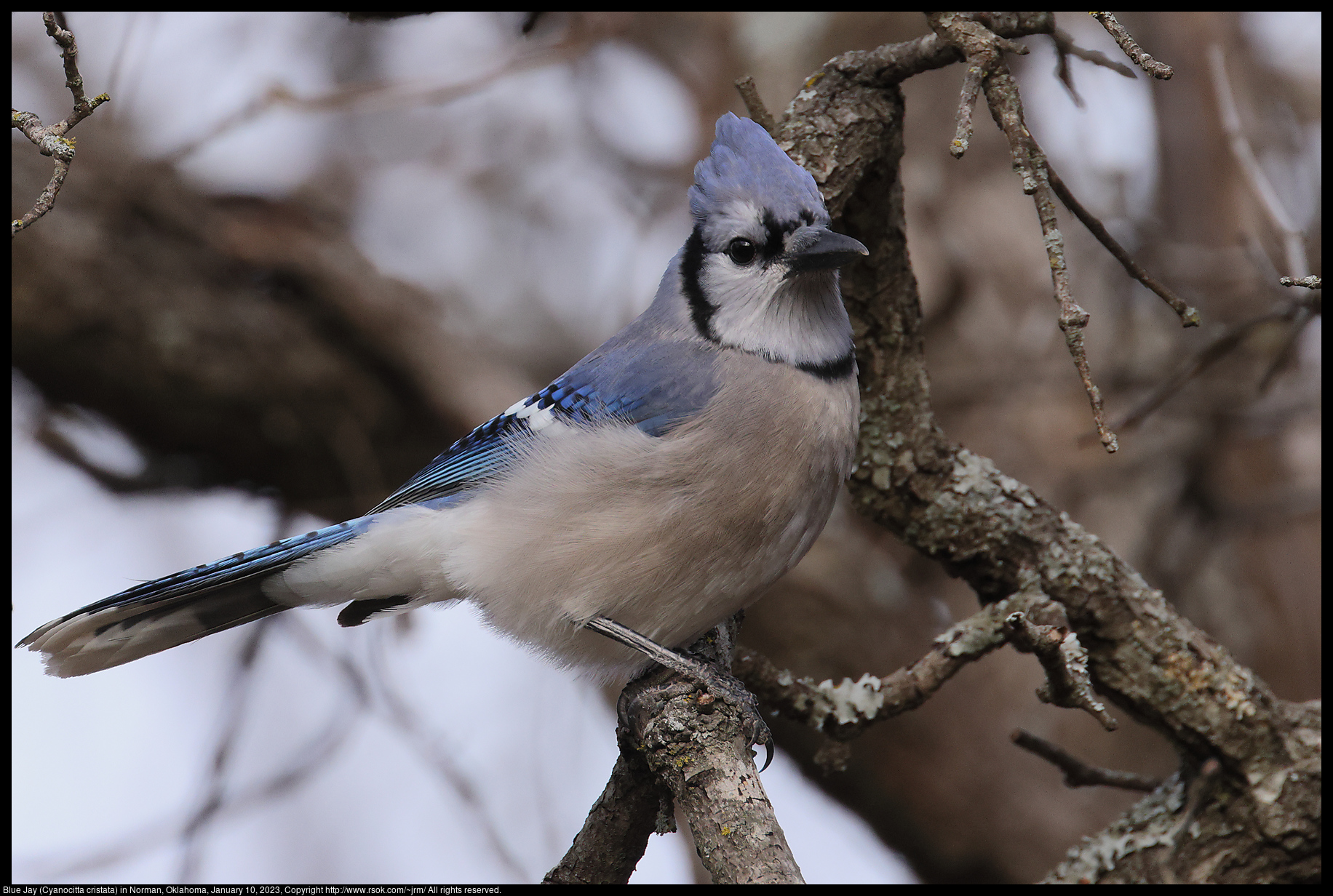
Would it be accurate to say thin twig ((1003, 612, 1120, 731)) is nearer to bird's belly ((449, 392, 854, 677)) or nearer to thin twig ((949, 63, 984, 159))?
bird's belly ((449, 392, 854, 677))

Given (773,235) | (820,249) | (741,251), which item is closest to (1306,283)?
(820,249)

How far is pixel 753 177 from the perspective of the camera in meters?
1.96

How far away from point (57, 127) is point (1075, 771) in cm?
205

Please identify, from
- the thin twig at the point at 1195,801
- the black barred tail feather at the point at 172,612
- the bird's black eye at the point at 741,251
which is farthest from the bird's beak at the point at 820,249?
the thin twig at the point at 1195,801

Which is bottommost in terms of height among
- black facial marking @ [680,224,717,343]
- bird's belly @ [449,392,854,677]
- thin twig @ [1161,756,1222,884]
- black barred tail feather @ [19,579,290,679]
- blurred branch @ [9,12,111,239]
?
thin twig @ [1161,756,1222,884]

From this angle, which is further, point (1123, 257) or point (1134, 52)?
point (1123, 257)

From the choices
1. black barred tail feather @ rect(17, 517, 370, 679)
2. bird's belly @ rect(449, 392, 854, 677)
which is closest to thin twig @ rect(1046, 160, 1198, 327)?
bird's belly @ rect(449, 392, 854, 677)

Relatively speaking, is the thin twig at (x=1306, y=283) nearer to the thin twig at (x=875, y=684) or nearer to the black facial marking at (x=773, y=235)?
the thin twig at (x=875, y=684)

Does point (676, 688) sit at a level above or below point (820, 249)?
below

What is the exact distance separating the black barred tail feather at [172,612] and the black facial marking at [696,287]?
817mm

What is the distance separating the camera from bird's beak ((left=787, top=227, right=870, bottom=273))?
6.05 ft

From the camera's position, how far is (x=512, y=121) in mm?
4840

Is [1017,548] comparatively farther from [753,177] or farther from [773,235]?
[753,177]
